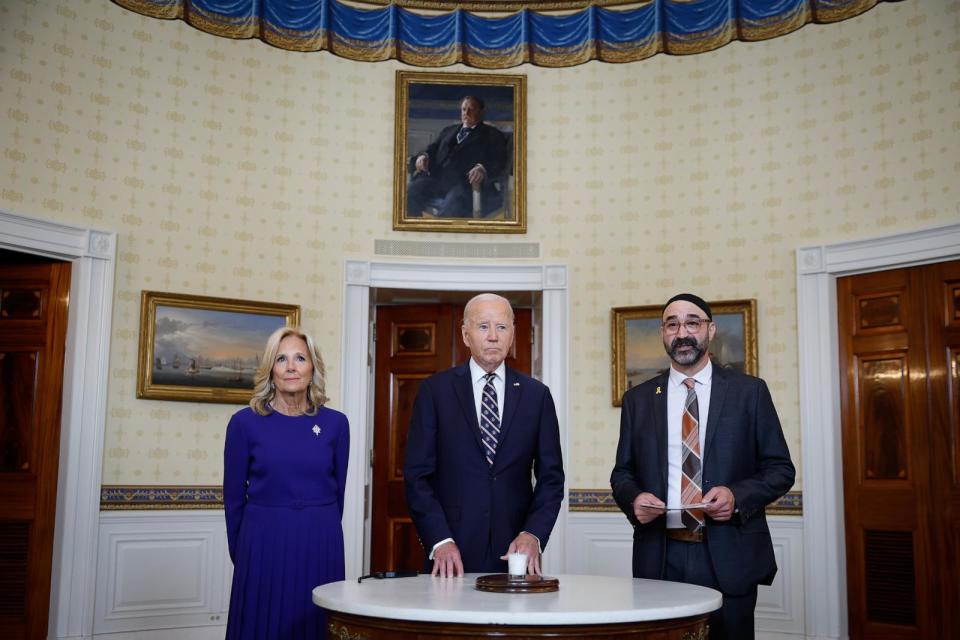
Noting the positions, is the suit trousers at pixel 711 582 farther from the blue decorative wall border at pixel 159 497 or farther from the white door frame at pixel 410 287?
the blue decorative wall border at pixel 159 497

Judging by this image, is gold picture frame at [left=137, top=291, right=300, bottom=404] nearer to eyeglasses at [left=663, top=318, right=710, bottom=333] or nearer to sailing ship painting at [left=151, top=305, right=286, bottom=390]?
sailing ship painting at [left=151, top=305, right=286, bottom=390]

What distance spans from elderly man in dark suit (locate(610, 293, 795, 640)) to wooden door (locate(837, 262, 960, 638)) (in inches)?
133

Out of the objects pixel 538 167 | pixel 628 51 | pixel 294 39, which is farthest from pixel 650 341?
pixel 294 39

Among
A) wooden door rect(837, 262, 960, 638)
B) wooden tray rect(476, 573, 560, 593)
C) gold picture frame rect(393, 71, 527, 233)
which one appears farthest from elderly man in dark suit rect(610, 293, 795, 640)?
gold picture frame rect(393, 71, 527, 233)

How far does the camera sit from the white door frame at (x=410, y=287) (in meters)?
8.06

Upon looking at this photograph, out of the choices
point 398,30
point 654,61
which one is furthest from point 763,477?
point 398,30

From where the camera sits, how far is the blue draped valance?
8.12 m

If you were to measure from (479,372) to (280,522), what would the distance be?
0.98 m

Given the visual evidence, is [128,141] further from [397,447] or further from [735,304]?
[735,304]

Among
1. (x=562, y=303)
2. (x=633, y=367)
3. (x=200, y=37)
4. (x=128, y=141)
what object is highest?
(x=200, y=37)

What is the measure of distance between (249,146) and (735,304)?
3959 millimetres

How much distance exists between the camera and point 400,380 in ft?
29.3

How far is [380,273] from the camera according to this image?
8.27 meters

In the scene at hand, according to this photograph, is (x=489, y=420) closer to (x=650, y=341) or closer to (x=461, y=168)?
(x=650, y=341)
